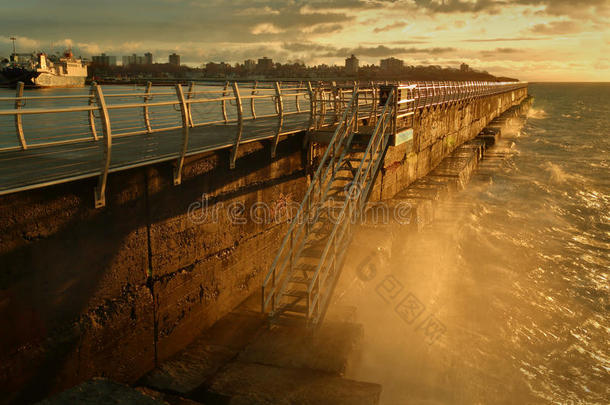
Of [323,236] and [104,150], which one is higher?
[104,150]

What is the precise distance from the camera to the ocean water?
351 inches

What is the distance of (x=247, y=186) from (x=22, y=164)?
3.95m

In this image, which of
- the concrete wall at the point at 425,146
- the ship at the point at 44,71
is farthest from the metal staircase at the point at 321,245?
the ship at the point at 44,71

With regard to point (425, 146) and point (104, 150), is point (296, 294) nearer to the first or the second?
point (104, 150)

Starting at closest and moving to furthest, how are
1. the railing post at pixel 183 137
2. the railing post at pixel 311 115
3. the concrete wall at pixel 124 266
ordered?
1. the concrete wall at pixel 124 266
2. the railing post at pixel 183 137
3. the railing post at pixel 311 115

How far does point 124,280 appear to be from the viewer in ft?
22.3

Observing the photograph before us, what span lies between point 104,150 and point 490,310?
9.87 metres

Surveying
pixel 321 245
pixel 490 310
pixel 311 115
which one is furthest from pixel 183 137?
pixel 490 310

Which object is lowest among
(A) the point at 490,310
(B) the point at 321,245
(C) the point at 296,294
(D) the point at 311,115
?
(A) the point at 490,310

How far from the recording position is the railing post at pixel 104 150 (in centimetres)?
590

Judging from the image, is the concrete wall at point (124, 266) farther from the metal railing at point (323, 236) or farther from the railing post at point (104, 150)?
the metal railing at point (323, 236)

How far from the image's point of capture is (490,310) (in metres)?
12.1

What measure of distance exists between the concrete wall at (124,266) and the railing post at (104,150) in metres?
0.12

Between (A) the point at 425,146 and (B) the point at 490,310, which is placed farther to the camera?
(A) the point at 425,146
